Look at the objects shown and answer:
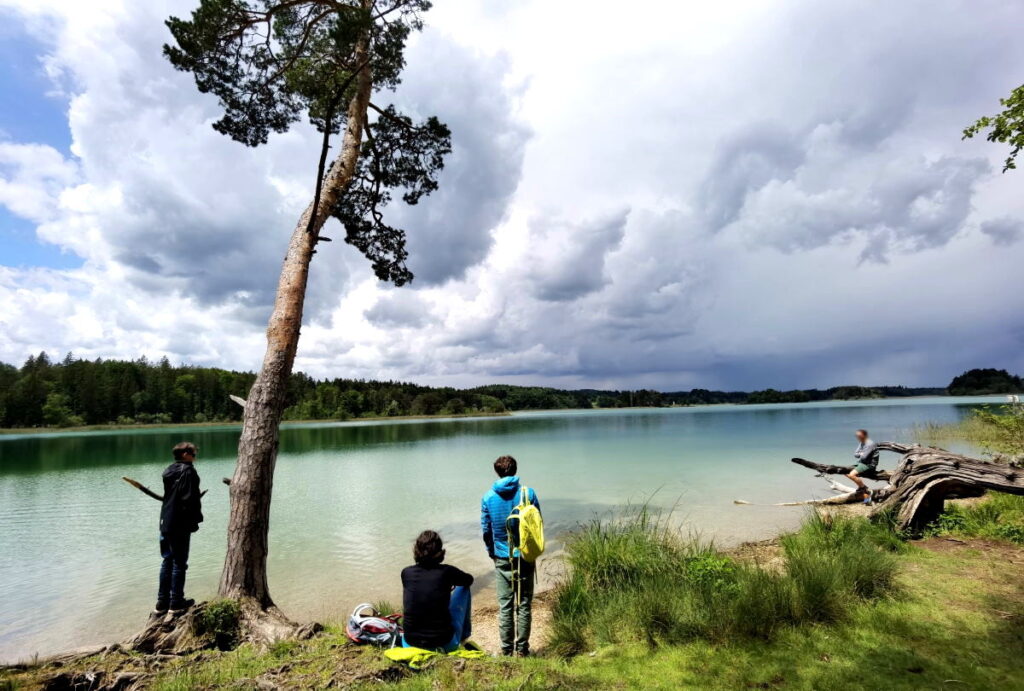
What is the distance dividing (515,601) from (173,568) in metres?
4.10

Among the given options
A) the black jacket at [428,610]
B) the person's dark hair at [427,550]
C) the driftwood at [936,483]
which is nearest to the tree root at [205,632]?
the black jacket at [428,610]

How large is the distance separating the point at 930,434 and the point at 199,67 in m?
38.9

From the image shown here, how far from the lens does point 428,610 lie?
406 cm

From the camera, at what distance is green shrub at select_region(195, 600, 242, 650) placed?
4891 millimetres

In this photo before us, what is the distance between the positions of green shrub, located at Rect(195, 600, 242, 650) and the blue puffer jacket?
2.90 m

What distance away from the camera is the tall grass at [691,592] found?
460 cm

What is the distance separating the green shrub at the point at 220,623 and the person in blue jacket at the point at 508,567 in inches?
113

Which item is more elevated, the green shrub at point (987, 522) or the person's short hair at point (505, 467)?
the person's short hair at point (505, 467)

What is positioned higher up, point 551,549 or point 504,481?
point 504,481

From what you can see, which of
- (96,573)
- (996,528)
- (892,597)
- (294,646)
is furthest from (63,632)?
(996,528)

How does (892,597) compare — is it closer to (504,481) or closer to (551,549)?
(504,481)

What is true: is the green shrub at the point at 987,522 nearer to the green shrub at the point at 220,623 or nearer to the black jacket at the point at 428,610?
the black jacket at the point at 428,610

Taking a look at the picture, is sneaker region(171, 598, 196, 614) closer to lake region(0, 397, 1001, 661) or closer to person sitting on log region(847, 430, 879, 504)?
lake region(0, 397, 1001, 661)

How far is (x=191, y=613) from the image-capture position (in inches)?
195
